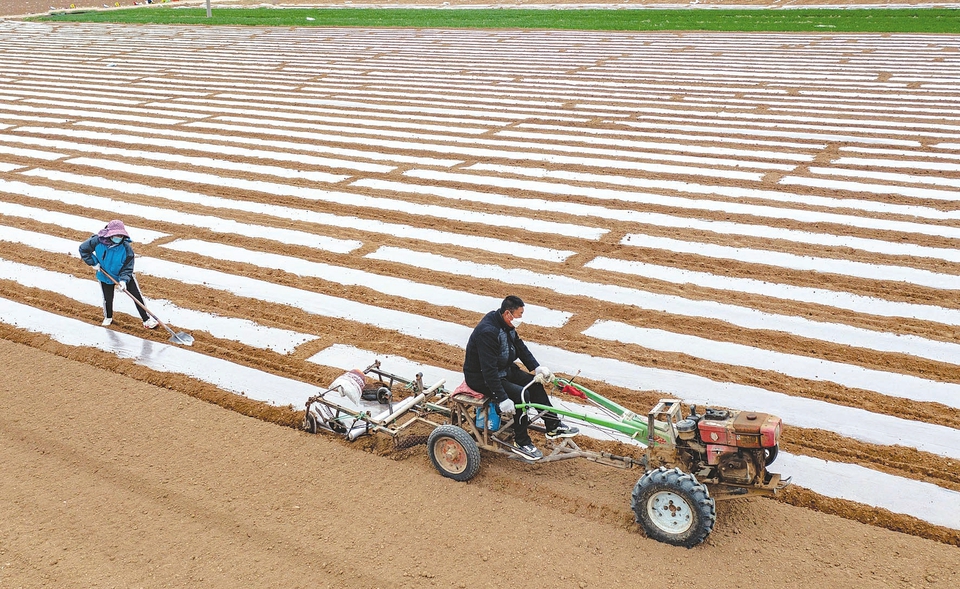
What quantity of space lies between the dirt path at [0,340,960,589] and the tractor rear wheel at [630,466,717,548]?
0.11 metres

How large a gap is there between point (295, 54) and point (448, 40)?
6.39 meters

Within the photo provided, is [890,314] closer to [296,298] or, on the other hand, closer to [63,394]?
[296,298]

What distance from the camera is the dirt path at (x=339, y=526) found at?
543 centimetres

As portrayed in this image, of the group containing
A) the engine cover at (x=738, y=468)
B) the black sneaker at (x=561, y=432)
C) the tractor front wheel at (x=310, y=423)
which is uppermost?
the engine cover at (x=738, y=468)

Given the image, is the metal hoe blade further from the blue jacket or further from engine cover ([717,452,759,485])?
engine cover ([717,452,759,485])

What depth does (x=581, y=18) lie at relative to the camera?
39.6 meters

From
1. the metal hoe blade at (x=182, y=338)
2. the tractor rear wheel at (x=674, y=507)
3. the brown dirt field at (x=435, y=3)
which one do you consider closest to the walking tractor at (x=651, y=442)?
the tractor rear wheel at (x=674, y=507)

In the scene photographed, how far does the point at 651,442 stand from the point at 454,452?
1496 millimetres

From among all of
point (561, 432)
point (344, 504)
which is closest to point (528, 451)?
point (561, 432)

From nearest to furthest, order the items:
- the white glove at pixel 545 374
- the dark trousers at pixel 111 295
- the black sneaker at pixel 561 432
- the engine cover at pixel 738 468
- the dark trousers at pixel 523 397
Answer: the engine cover at pixel 738 468, the white glove at pixel 545 374, the dark trousers at pixel 523 397, the black sneaker at pixel 561 432, the dark trousers at pixel 111 295

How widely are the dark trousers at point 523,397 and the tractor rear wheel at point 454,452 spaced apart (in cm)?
35

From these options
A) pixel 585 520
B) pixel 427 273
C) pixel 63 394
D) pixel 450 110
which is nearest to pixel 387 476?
pixel 585 520

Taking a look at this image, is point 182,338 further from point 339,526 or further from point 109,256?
point 339,526

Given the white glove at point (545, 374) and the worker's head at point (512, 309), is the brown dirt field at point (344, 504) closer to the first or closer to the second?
the white glove at point (545, 374)
